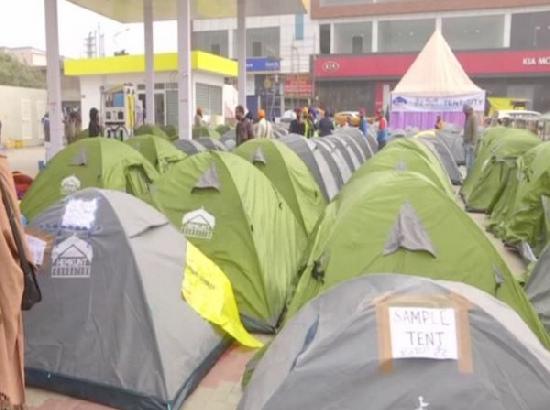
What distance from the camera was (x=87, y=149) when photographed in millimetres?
7527

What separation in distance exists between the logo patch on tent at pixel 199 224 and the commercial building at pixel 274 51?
34273 millimetres

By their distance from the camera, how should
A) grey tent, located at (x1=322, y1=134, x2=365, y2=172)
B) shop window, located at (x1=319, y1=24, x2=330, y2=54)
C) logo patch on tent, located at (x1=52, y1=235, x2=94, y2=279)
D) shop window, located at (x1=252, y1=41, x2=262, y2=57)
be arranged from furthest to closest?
shop window, located at (x1=252, y1=41, x2=262, y2=57) → shop window, located at (x1=319, y1=24, x2=330, y2=54) → grey tent, located at (x1=322, y1=134, x2=365, y2=172) → logo patch on tent, located at (x1=52, y1=235, x2=94, y2=279)

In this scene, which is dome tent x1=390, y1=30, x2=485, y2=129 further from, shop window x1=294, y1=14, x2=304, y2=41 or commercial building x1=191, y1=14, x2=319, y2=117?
shop window x1=294, y1=14, x2=304, y2=41

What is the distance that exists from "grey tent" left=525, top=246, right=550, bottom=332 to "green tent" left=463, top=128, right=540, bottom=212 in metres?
4.54

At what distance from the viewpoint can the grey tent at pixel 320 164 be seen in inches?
369

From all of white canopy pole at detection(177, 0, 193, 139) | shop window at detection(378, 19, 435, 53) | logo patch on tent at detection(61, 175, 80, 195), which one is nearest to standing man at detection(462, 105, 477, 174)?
white canopy pole at detection(177, 0, 193, 139)

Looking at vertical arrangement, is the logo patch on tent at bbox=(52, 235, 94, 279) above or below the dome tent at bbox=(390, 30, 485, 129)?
below

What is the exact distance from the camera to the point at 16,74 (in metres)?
47.3

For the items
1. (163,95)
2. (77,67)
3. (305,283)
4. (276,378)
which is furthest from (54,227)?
(77,67)

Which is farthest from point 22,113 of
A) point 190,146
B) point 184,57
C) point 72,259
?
point 72,259

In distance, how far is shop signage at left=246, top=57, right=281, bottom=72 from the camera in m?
43.9

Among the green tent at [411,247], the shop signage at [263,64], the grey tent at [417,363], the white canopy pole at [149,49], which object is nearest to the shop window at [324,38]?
the shop signage at [263,64]

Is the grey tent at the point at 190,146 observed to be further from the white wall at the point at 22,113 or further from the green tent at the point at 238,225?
the white wall at the point at 22,113

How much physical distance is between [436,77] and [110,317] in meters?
18.9
